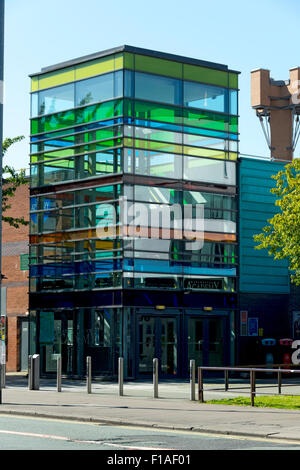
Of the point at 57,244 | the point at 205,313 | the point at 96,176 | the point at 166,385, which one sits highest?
the point at 96,176

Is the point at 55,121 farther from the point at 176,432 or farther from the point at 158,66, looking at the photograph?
the point at 176,432

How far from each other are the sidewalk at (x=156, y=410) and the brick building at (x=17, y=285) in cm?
1389

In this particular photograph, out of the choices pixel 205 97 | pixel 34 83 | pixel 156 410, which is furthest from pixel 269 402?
pixel 34 83

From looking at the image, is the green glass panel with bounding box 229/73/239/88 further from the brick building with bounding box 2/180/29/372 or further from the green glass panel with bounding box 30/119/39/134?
the brick building with bounding box 2/180/29/372

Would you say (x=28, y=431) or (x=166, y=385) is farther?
(x=166, y=385)

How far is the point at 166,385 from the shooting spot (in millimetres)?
29266

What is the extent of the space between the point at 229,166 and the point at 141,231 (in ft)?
17.1

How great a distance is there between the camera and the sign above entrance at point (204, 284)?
3366 centimetres

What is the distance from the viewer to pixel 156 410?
1983 cm

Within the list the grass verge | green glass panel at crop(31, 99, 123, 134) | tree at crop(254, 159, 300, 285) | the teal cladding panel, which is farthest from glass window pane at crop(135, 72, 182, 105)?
the grass verge

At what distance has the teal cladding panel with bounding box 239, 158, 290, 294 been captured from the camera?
36.1m
